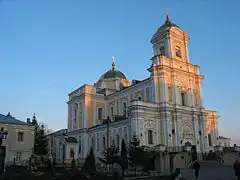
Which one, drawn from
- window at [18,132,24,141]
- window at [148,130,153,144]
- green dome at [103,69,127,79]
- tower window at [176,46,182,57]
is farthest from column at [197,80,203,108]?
window at [18,132,24,141]

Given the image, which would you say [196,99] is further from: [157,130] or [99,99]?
[99,99]

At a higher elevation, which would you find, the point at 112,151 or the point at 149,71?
the point at 149,71

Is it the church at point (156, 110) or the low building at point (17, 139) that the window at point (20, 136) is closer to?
the low building at point (17, 139)

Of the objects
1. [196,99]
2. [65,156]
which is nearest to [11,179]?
[65,156]

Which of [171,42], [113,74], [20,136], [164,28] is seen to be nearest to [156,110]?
[171,42]

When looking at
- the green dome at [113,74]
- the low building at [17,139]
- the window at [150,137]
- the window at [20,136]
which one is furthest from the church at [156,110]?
the window at [20,136]

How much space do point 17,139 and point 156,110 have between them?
61.4 ft

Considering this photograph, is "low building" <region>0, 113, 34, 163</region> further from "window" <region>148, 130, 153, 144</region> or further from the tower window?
the tower window

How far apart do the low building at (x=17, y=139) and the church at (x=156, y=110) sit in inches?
409

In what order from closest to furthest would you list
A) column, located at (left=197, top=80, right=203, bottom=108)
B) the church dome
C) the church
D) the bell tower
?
the church → column, located at (left=197, top=80, right=203, bottom=108) → the bell tower → the church dome

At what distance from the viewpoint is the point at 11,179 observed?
51.6 feet

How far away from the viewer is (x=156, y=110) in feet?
126

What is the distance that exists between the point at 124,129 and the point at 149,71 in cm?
950

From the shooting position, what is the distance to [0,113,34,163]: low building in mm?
33656
